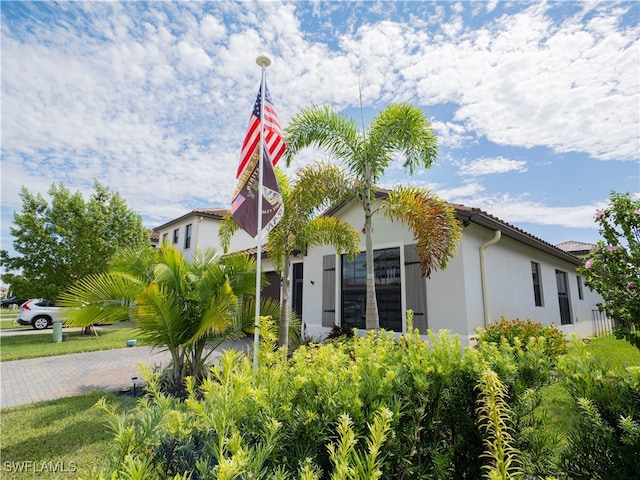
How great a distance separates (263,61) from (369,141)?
2.86 m

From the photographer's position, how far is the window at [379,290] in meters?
8.80

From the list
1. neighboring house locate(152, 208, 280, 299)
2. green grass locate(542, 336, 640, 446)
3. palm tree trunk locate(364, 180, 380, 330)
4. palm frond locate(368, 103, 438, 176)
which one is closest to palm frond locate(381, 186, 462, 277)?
palm tree trunk locate(364, 180, 380, 330)

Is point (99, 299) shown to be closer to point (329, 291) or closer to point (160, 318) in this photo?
point (160, 318)

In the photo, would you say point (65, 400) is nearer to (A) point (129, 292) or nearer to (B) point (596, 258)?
(A) point (129, 292)

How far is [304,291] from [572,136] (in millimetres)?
9507

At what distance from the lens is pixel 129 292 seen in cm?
601

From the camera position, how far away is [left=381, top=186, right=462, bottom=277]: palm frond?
20.6ft

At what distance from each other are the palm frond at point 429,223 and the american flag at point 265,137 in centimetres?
294

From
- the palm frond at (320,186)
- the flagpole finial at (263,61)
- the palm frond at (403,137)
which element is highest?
the flagpole finial at (263,61)

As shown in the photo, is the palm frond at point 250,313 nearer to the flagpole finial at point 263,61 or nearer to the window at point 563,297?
the flagpole finial at point 263,61

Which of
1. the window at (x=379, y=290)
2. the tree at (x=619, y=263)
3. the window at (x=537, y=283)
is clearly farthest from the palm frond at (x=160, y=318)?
the window at (x=537, y=283)

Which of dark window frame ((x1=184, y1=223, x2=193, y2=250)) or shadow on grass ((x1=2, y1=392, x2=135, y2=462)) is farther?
dark window frame ((x1=184, y1=223, x2=193, y2=250))

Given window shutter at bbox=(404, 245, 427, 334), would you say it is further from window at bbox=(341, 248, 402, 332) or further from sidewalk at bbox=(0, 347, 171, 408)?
sidewalk at bbox=(0, 347, 171, 408)

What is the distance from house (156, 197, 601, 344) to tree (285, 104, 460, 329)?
1.35 metres
